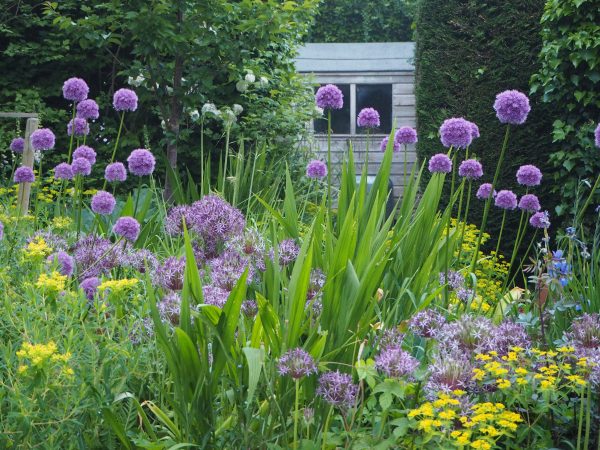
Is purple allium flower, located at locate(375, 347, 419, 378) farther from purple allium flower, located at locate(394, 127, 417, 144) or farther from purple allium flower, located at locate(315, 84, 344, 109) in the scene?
purple allium flower, located at locate(394, 127, 417, 144)

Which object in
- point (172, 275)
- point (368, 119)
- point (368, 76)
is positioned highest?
point (368, 76)

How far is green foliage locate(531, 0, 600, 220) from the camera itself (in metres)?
5.64

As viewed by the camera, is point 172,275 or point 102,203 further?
point 102,203

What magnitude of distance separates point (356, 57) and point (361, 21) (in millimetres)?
4601

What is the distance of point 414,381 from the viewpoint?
186cm

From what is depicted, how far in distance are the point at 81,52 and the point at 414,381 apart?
5730 mm

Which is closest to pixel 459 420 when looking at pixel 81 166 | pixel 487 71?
pixel 81 166

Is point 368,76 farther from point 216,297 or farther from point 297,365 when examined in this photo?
point 297,365

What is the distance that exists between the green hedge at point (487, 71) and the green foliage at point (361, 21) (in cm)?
881

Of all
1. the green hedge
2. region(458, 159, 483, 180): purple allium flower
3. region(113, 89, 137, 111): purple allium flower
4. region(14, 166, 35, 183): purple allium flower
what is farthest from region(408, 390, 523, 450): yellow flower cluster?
the green hedge

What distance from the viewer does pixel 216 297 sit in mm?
2010

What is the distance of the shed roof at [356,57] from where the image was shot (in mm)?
12250

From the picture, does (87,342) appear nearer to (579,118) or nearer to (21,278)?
(21,278)

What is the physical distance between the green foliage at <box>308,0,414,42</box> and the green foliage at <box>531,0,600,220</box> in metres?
10.6
